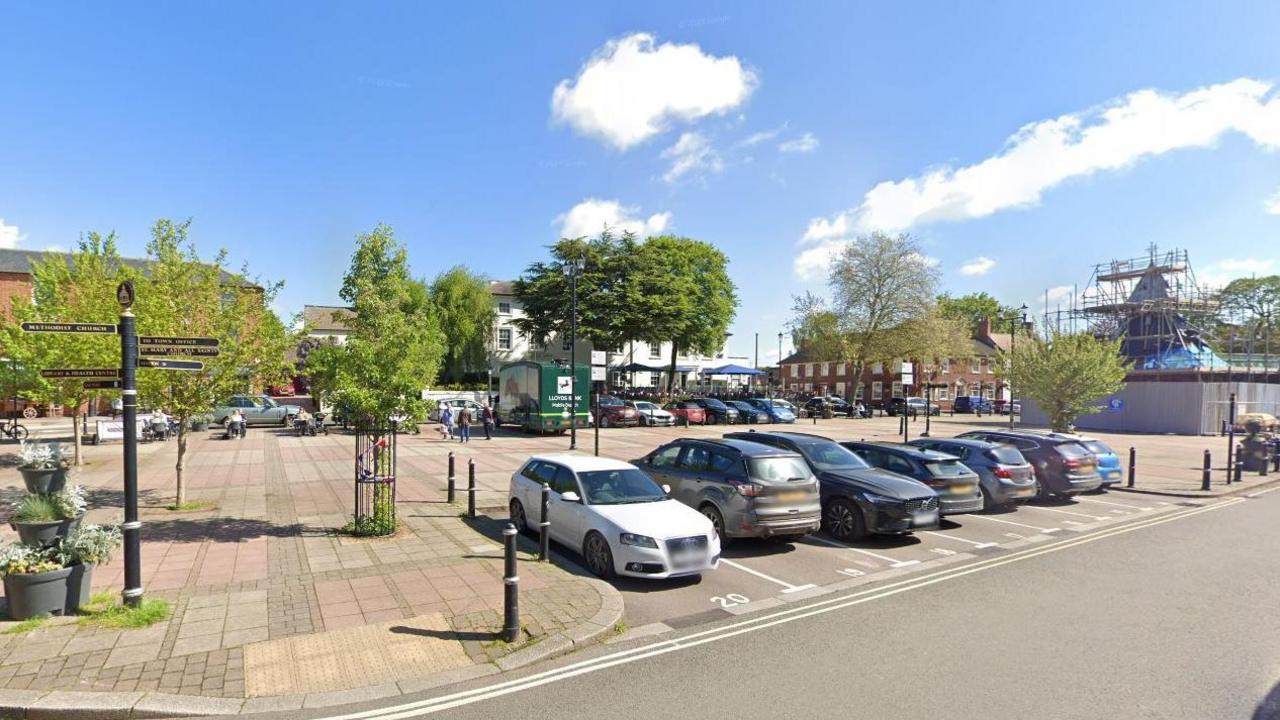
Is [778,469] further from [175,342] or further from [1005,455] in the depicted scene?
[175,342]

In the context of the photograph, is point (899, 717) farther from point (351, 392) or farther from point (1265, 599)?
point (351, 392)

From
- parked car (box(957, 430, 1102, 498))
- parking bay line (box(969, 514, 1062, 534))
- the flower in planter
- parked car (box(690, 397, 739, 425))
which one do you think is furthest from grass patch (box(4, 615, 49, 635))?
parked car (box(690, 397, 739, 425))

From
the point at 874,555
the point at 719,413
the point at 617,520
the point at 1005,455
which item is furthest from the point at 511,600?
the point at 719,413

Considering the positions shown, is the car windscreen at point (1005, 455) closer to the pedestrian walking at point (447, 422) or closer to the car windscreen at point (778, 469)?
the car windscreen at point (778, 469)

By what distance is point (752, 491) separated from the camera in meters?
9.45

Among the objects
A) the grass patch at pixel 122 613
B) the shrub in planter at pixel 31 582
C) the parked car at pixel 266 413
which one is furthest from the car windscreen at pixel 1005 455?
the parked car at pixel 266 413

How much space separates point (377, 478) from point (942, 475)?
31.7 ft

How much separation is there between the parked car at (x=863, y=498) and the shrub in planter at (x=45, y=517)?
9113mm

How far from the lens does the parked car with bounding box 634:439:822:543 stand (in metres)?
9.41

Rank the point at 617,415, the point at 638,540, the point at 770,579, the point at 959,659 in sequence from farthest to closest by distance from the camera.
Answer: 1. the point at 617,415
2. the point at 770,579
3. the point at 638,540
4. the point at 959,659

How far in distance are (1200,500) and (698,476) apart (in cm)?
1354

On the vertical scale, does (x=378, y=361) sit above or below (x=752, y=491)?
above

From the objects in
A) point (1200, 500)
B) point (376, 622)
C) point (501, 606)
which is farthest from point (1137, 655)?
point (1200, 500)

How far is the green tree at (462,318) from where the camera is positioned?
5278 centimetres
